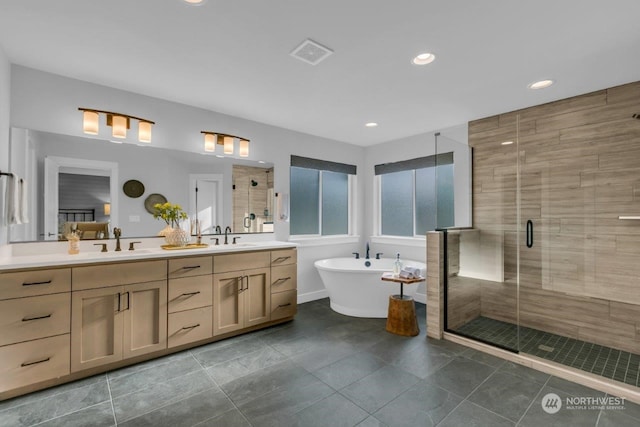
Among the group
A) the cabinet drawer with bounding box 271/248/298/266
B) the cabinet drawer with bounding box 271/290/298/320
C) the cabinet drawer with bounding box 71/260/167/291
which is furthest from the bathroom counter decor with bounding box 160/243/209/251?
the cabinet drawer with bounding box 271/290/298/320

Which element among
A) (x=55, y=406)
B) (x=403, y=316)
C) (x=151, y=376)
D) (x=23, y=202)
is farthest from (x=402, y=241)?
(x=23, y=202)

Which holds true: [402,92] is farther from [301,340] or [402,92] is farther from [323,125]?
[301,340]

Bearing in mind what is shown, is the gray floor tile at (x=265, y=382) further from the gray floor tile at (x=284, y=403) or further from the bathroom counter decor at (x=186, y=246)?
the bathroom counter decor at (x=186, y=246)

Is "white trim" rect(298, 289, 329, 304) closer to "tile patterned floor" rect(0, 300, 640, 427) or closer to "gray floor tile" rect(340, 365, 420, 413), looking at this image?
"tile patterned floor" rect(0, 300, 640, 427)

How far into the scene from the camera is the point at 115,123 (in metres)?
2.69

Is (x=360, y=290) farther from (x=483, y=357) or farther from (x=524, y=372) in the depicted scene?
(x=524, y=372)

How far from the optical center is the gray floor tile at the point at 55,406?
69.3 inches

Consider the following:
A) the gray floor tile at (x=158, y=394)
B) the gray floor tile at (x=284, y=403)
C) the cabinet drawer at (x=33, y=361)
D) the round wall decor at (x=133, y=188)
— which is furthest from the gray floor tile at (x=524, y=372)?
the round wall decor at (x=133, y=188)

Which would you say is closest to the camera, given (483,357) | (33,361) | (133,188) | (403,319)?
(33,361)

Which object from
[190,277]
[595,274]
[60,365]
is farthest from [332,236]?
[60,365]

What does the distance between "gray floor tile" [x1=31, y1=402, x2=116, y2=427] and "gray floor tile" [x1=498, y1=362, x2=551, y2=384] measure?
2804 millimetres

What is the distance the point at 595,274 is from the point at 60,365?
4.55 meters

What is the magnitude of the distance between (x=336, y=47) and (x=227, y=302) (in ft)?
7.95

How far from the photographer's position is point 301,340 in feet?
9.48
